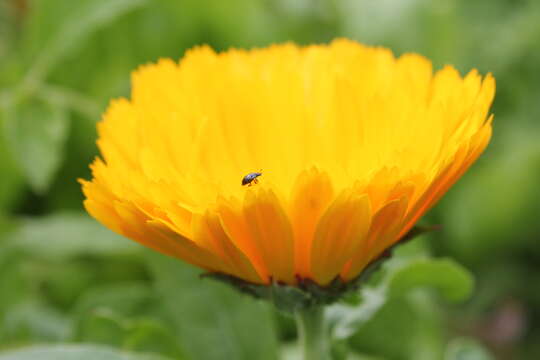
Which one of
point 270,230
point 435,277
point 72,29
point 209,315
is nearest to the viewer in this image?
point 270,230

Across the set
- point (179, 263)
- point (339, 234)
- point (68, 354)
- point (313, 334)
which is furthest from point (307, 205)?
point (179, 263)

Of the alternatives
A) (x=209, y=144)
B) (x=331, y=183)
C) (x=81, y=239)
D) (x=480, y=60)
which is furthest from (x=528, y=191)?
(x=331, y=183)

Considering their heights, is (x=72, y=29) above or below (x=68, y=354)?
above

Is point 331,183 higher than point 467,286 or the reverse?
higher

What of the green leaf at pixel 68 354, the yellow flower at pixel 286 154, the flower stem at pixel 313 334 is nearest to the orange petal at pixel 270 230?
the yellow flower at pixel 286 154

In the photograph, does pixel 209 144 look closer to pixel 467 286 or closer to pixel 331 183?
pixel 331 183

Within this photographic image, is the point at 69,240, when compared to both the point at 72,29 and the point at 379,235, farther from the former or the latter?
the point at 379,235
